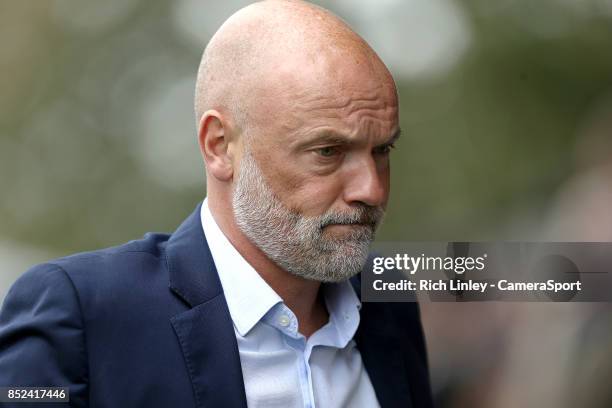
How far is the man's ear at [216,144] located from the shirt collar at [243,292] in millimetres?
108

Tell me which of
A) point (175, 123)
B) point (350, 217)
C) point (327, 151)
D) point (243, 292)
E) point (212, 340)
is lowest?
point (212, 340)

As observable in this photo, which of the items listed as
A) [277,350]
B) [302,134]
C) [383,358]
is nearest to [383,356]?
[383,358]

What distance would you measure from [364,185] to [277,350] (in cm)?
35

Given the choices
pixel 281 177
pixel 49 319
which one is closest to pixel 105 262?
pixel 49 319

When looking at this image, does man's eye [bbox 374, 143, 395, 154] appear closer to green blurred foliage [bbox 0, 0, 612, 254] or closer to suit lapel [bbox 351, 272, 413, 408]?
suit lapel [bbox 351, 272, 413, 408]

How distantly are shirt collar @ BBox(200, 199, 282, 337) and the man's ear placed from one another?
0.37ft

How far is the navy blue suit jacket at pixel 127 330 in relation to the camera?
1.39 metres

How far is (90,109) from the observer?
2641mm

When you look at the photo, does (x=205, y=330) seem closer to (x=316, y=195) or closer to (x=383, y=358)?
(x=316, y=195)

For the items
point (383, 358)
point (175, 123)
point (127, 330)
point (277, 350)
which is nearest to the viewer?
point (127, 330)

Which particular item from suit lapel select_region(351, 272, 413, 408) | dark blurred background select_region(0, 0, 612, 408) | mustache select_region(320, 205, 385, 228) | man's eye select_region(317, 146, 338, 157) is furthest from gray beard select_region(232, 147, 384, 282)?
dark blurred background select_region(0, 0, 612, 408)

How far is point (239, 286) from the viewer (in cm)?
159

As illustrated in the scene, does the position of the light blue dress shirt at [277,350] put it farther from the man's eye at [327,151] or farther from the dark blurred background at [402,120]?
the dark blurred background at [402,120]

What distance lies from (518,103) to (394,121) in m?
1.28
